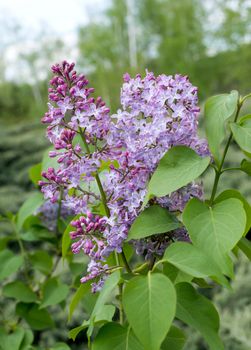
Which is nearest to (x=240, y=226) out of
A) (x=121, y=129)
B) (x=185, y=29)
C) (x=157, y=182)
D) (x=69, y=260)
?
(x=157, y=182)

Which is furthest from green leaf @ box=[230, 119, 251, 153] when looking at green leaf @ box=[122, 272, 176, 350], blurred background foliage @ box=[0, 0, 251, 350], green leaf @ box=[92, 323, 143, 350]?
blurred background foliage @ box=[0, 0, 251, 350]

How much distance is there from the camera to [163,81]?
1.11 meters

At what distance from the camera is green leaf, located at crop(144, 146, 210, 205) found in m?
1.00

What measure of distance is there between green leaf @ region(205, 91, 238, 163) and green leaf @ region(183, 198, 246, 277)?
0.33ft

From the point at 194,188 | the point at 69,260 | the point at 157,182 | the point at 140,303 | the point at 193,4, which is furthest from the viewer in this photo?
the point at 193,4

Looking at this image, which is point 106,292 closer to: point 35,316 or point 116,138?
point 116,138

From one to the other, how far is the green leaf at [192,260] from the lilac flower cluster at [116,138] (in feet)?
0.43

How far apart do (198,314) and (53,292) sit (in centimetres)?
85

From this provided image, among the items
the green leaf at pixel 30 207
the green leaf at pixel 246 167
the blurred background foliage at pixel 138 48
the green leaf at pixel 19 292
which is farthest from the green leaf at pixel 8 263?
the blurred background foliage at pixel 138 48

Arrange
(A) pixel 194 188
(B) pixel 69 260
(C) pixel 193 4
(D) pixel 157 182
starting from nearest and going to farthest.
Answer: (D) pixel 157 182 → (A) pixel 194 188 → (B) pixel 69 260 → (C) pixel 193 4

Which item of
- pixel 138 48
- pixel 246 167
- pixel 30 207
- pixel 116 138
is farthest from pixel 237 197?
pixel 138 48

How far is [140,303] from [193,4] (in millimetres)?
32519

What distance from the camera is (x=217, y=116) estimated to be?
1071 mm

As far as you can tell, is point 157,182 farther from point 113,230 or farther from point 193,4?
point 193,4
